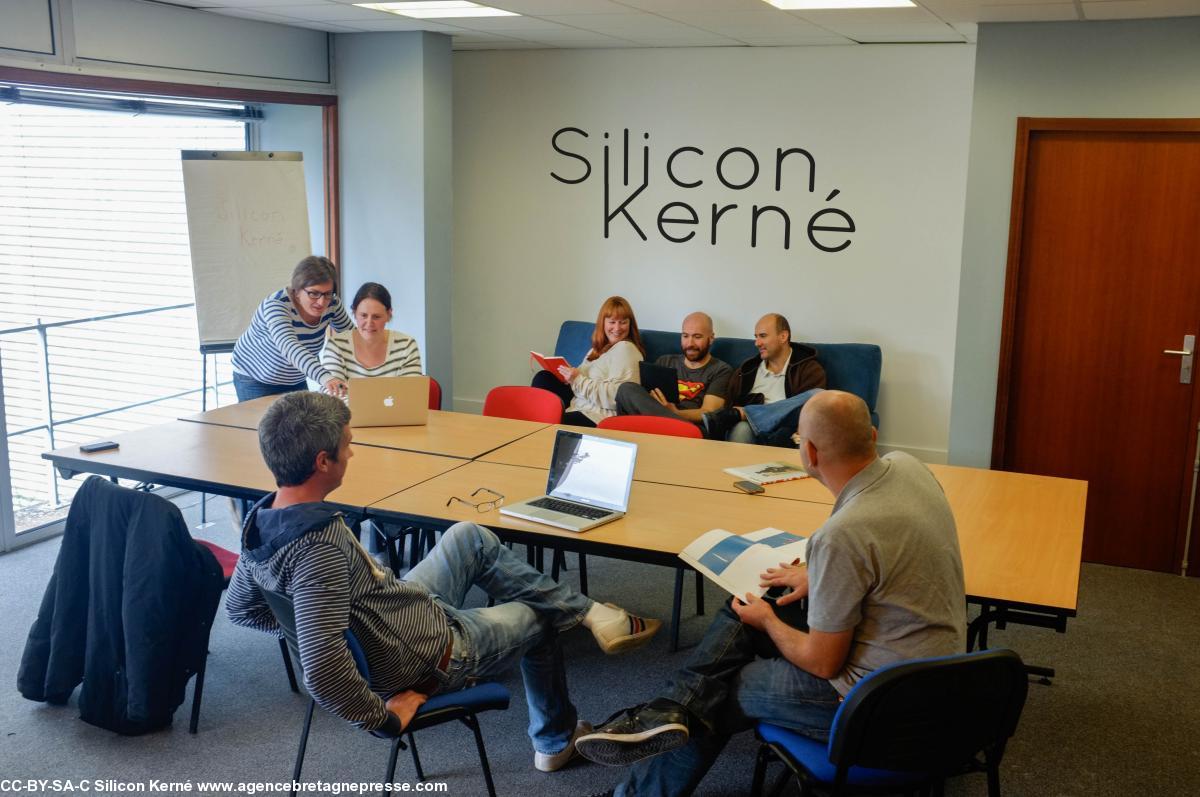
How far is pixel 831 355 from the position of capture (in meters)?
6.56

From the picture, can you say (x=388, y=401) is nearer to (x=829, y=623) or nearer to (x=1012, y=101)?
(x=829, y=623)

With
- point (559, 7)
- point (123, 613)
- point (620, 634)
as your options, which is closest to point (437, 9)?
point (559, 7)

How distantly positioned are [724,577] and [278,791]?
4.85 feet

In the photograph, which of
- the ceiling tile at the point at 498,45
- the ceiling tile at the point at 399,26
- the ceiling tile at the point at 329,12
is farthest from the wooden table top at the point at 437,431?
the ceiling tile at the point at 498,45

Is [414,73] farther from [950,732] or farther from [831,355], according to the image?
[950,732]

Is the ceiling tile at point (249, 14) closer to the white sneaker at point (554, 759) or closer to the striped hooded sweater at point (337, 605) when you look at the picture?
the striped hooded sweater at point (337, 605)

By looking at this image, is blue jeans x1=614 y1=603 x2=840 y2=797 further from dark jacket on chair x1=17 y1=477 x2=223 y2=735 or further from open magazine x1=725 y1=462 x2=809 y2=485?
dark jacket on chair x1=17 y1=477 x2=223 y2=735

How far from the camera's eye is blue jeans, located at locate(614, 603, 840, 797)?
8.71 feet

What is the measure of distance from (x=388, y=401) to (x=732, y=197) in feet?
10.3

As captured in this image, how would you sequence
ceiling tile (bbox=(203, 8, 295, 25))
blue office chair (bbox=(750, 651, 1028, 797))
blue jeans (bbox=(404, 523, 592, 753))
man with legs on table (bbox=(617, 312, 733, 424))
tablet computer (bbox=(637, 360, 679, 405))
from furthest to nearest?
tablet computer (bbox=(637, 360, 679, 405)) → man with legs on table (bbox=(617, 312, 733, 424)) → ceiling tile (bbox=(203, 8, 295, 25)) → blue jeans (bbox=(404, 523, 592, 753)) → blue office chair (bbox=(750, 651, 1028, 797))

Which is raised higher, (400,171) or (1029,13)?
(1029,13)

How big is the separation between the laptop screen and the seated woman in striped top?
4.81 ft

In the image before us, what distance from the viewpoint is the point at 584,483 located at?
3.71 m

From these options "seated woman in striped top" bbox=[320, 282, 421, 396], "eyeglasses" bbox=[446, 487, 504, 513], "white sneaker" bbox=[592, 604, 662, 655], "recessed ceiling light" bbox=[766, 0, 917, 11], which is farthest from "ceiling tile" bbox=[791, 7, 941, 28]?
"white sneaker" bbox=[592, 604, 662, 655]
